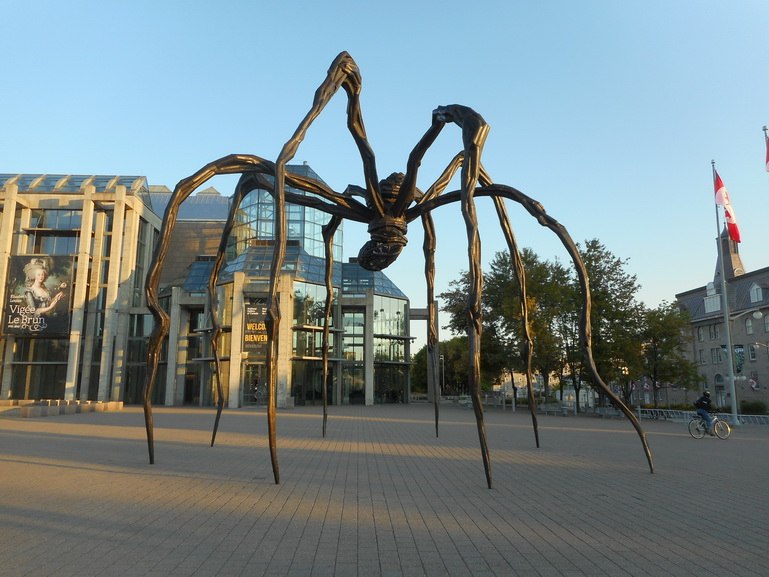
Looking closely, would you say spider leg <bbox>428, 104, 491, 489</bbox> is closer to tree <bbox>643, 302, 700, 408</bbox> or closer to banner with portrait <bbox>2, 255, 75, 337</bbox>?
tree <bbox>643, 302, 700, 408</bbox>

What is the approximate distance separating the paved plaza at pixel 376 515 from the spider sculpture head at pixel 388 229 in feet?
9.60

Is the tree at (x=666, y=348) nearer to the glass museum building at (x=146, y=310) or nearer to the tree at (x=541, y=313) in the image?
the tree at (x=541, y=313)

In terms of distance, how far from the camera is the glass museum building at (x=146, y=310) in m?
35.8

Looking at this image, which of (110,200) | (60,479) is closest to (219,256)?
(60,479)

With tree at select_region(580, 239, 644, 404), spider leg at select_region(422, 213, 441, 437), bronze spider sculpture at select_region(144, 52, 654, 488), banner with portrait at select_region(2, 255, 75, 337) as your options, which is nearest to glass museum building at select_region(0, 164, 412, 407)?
banner with portrait at select_region(2, 255, 75, 337)

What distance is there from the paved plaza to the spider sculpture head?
293 centimetres

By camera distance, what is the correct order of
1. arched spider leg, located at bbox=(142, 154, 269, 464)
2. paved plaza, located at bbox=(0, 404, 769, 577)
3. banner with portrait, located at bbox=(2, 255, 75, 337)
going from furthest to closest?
banner with portrait, located at bbox=(2, 255, 75, 337) < arched spider leg, located at bbox=(142, 154, 269, 464) < paved plaza, located at bbox=(0, 404, 769, 577)

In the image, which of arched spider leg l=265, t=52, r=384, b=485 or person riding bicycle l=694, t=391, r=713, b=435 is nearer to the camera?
arched spider leg l=265, t=52, r=384, b=485

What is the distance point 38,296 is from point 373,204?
4007cm

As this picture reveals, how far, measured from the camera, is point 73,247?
43.8m

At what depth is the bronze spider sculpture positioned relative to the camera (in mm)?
5191

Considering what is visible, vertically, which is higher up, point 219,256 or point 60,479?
point 219,256

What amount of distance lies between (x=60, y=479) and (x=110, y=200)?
130 feet

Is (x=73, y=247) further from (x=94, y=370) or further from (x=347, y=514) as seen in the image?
(x=347, y=514)
